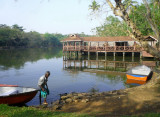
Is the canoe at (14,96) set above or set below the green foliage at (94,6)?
below

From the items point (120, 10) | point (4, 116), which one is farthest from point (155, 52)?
point (4, 116)

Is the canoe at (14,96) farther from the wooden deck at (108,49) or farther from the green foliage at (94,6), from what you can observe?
the wooden deck at (108,49)

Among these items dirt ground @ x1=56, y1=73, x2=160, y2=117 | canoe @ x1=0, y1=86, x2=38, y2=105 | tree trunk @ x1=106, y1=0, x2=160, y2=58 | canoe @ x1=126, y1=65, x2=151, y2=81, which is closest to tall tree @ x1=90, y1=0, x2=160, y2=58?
tree trunk @ x1=106, y1=0, x2=160, y2=58

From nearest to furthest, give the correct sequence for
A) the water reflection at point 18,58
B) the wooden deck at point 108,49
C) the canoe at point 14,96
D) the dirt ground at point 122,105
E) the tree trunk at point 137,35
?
the tree trunk at point 137,35 < the dirt ground at point 122,105 < the canoe at point 14,96 < the water reflection at point 18,58 < the wooden deck at point 108,49

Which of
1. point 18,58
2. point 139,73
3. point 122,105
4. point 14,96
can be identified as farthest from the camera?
point 18,58

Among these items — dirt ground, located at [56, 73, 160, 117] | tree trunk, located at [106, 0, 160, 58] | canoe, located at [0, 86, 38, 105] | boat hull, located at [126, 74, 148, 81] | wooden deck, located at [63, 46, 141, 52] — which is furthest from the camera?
wooden deck, located at [63, 46, 141, 52]

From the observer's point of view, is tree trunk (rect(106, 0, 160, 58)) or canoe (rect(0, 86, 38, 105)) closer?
tree trunk (rect(106, 0, 160, 58))

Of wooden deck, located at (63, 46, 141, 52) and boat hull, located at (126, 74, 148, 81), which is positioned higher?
wooden deck, located at (63, 46, 141, 52)

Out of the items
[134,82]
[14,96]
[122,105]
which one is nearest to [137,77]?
[134,82]

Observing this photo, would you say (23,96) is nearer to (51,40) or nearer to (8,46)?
(8,46)

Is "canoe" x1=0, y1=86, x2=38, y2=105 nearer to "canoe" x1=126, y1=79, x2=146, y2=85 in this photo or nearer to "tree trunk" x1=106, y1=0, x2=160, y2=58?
"tree trunk" x1=106, y1=0, x2=160, y2=58

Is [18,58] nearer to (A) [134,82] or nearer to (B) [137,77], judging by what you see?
(A) [134,82]

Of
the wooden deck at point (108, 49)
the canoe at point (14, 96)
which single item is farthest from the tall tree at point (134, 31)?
the wooden deck at point (108, 49)

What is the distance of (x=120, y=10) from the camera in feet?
17.9
